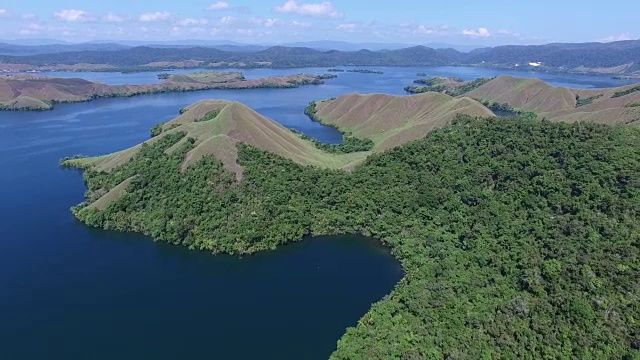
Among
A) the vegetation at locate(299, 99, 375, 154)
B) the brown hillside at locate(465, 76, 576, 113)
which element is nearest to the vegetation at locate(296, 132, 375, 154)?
the vegetation at locate(299, 99, 375, 154)

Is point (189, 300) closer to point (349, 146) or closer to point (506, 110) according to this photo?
point (349, 146)

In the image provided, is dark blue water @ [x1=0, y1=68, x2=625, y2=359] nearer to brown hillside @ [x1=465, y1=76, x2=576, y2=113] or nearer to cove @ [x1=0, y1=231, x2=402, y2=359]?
cove @ [x1=0, y1=231, x2=402, y2=359]

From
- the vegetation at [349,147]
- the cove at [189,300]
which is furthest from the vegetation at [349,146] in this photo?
the cove at [189,300]

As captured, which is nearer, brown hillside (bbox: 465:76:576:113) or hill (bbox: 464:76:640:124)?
hill (bbox: 464:76:640:124)

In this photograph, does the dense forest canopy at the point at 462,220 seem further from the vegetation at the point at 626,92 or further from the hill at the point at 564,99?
the vegetation at the point at 626,92

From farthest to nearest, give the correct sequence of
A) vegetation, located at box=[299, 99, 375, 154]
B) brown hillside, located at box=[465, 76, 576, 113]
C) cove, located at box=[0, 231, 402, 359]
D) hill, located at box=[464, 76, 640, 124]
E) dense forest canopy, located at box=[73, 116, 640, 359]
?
brown hillside, located at box=[465, 76, 576, 113] < hill, located at box=[464, 76, 640, 124] < vegetation, located at box=[299, 99, 375, 154] < cove, located at box=[0, 231, 402, 359] < dense forest canopy, located at box=[73, 116, 640, 359]

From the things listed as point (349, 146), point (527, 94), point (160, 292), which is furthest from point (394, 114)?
point (160, 292)
